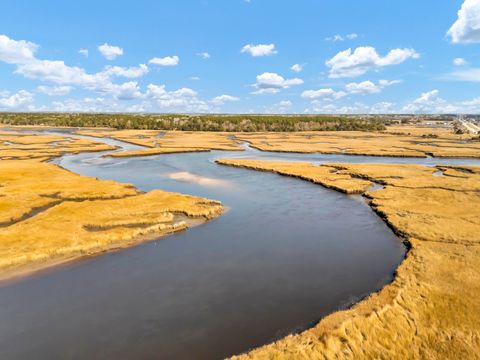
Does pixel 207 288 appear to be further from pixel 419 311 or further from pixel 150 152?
pixel 150 152

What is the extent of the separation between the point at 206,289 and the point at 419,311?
12443 millimetres

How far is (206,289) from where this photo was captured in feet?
74.9

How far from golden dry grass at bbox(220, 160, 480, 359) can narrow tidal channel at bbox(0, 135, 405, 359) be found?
62.9 inches

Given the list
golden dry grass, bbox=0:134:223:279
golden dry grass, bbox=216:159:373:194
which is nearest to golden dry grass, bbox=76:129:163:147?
golden dry grass, bbox=216:159:373:194

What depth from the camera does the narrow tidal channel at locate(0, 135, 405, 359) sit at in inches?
700

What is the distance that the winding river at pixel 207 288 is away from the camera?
1780 centimetres

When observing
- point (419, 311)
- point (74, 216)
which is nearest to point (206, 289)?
point (419, 311)

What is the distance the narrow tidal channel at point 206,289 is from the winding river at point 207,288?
0.22ft

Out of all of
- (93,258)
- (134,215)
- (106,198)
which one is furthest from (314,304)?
(106,198)

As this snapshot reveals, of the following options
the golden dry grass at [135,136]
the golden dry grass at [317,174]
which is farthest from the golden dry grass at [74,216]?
the golden dry grass at [135,136]

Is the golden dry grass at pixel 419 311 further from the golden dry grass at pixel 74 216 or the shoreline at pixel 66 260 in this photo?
the golden dry grass at pixel 74 216

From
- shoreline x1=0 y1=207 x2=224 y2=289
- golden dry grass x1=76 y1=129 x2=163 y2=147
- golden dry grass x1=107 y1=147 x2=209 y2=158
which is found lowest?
shoreline x1=0 y1=207 x2=224 y2=289

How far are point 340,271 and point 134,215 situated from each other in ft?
71.0

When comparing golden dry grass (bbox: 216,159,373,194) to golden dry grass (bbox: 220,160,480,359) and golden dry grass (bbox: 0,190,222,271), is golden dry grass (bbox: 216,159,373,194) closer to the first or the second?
golden dry grass (bbox: 220,160,480,359)
